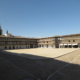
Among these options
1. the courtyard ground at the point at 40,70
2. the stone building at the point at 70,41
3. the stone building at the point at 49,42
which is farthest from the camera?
the stone building at the point at 49,42

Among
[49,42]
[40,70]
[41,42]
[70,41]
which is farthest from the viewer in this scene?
[41,42]

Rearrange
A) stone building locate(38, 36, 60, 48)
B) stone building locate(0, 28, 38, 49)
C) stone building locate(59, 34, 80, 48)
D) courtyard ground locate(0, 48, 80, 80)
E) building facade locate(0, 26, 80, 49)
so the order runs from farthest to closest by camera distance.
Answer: stone building locate(38, 36, 60, 48), stone building locate(0, 28, 38, 49), building facade locate(0, 26, 80, 49), stone building locate(59, 34, 80, 48), courtyard ground locate(0, 48, 80, 80)

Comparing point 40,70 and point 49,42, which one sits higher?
point 49,42

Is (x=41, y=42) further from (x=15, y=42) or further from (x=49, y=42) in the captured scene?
(x=15, y=42)

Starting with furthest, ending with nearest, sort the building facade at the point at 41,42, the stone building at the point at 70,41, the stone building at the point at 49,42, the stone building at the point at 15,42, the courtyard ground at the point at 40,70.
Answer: the stone building at the point at 49,42 → the stone building at the point at 15,42 → the building facade at the point at 41,42 → the stone building at the point at 70,41 → the courtyard ground at the point at 40,70

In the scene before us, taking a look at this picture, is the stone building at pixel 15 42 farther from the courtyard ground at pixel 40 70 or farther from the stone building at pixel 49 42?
the courtyard ground at pixel 40 70

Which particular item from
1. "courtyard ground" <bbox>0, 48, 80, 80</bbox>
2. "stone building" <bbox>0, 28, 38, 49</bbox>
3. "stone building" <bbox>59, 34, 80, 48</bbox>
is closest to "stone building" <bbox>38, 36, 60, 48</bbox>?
"stone building" <bbox>59, 34, 80, 48</bbox>

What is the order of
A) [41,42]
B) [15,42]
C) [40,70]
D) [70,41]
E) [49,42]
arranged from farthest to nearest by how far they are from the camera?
1. [41,42]
2. [49,42]
3. [15,42]
4. [70,41]
5. [40,70]

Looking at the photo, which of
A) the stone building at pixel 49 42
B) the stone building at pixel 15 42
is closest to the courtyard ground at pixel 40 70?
the stone building at pixel 15 42

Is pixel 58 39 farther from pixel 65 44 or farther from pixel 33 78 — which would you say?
pixel 33 78

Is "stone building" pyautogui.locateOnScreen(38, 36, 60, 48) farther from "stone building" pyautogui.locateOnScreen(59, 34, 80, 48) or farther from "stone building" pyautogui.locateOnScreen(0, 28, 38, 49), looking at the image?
"stone building" pyautogui.locateOnScreen(0, 28, 38, 49)

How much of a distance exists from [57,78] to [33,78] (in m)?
2.12

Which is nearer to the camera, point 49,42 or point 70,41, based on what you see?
A: point 70,41

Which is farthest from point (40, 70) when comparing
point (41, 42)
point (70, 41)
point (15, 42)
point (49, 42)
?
point (41, 42)
